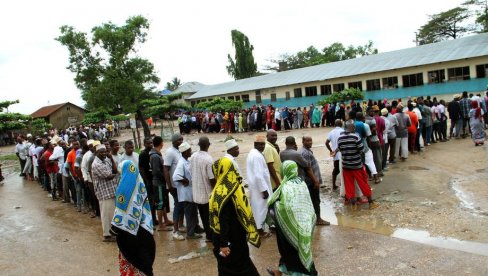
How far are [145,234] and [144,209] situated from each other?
0.26 metres

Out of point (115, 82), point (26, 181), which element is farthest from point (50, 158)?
point (115, 82)

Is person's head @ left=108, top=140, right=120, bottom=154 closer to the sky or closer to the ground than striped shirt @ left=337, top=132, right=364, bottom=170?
closer to the sky

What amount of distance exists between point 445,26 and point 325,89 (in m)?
16.7

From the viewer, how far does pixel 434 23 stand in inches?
1690

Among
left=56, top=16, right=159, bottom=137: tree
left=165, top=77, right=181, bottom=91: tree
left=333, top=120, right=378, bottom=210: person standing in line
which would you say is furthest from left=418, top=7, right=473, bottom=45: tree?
left=165, top=77, right=181, bottom=91: tree

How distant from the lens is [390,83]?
31406 millimetres

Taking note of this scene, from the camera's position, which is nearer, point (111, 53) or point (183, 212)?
point (183, 212)

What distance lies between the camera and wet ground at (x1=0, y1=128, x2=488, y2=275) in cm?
524

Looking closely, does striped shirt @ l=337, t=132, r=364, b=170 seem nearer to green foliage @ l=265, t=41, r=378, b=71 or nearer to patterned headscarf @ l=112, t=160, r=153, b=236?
patterned headscarf @ l=112, t=160, r=153, b=236

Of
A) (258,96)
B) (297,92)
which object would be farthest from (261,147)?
(258,96)

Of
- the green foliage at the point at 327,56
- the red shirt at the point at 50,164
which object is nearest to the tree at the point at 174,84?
the green foliage at the point at 327,56

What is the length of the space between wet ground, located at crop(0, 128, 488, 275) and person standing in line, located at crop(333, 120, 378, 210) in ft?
1.25

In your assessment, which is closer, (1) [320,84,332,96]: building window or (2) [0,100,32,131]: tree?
(2) [0,100,32,131]: tree

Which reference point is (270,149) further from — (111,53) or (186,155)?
(111,53)
